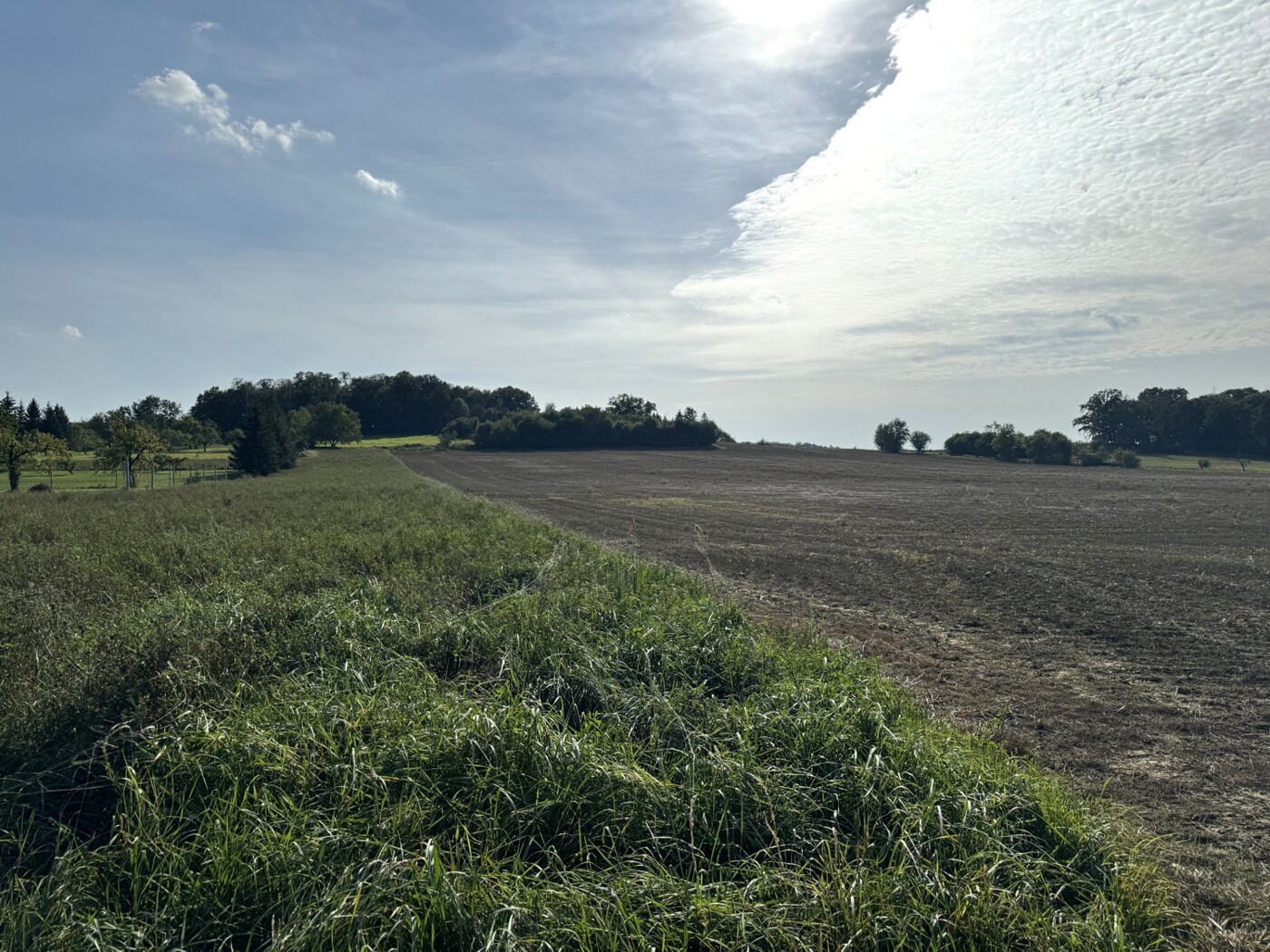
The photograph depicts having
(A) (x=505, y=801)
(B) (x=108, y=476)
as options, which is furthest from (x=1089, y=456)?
(B) (x=108, y=476)

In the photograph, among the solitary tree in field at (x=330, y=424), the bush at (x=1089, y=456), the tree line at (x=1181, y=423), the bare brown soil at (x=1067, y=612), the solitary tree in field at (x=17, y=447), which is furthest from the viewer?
the solitary tree in field at (x=330, y=424)

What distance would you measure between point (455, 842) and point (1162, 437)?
346 feet

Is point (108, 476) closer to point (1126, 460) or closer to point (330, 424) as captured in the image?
point (330, 424)

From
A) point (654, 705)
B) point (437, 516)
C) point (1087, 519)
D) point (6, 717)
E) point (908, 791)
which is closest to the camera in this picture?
point (908, 791)

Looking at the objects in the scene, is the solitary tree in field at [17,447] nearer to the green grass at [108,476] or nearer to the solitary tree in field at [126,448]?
the solitary tree in field at [126,448]

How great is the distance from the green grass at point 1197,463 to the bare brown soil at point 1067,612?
38.6 m

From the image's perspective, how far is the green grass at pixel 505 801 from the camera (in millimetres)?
2963

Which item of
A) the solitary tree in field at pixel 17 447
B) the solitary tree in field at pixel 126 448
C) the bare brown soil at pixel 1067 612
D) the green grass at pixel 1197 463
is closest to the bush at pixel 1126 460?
the green grass at pixel 1197 463

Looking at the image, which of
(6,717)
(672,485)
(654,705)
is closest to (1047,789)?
(654,705)

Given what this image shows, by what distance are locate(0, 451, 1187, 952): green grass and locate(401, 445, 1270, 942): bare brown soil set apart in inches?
43.2

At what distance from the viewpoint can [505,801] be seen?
3.77 metres

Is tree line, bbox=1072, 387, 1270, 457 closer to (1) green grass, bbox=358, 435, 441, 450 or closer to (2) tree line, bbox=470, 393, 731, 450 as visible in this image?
(2) tree line, bbox=470, 393, 731, 450

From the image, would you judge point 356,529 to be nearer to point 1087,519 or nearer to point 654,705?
point 654,705

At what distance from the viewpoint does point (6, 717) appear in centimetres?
469
